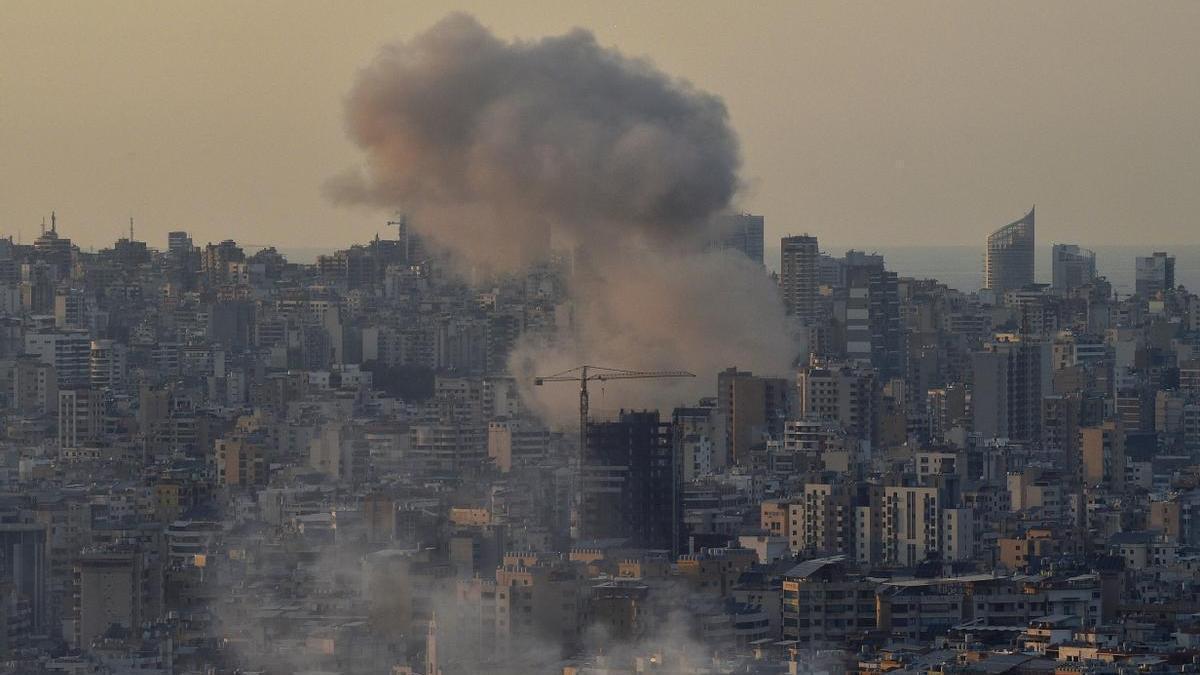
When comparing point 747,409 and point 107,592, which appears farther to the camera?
point 747,409

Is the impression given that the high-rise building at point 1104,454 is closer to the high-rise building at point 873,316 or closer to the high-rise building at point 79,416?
the high-rise building at point 873,316

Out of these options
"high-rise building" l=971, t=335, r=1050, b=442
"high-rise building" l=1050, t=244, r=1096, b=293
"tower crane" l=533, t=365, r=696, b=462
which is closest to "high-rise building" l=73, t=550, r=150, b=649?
"tower crane" l=533, t=365, r=696, b=462

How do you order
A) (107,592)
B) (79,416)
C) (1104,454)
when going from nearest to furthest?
(107,592) < (1104,454) < (79,416)

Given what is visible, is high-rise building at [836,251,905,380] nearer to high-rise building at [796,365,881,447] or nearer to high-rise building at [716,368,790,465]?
high-rise building at [796,365,881,447]

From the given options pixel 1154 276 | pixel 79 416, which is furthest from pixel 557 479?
pixel 1154 276

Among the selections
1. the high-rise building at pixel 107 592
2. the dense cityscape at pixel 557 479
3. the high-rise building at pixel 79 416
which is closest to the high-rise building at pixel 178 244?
the dense cityscape at pixel 557 479

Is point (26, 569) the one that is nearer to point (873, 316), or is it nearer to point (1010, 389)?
point (1010, 389)

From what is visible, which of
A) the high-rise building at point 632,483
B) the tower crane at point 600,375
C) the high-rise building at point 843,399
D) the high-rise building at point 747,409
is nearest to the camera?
the high-rise building at point 632,483
